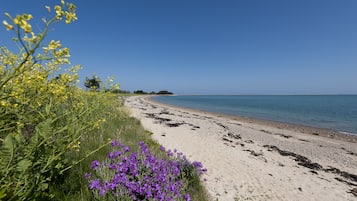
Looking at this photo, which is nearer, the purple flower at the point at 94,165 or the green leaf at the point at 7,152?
the green leaf at the point at 7,152

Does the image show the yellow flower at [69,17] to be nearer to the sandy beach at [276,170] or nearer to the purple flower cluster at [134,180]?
the purple flower cluster at [134,180]

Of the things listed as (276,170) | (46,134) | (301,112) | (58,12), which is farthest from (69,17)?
(301,112)

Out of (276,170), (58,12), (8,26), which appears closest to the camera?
(8,26)

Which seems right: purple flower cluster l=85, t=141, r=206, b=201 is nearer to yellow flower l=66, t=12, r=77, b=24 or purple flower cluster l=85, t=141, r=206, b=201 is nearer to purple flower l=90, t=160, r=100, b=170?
purple flower l=90, t=160, r=100, b=170

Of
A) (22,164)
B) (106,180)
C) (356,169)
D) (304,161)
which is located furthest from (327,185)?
(22,164)

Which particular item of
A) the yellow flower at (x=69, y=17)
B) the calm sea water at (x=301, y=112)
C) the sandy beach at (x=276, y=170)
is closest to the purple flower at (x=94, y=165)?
the sandy beach at (x=276, y=170)

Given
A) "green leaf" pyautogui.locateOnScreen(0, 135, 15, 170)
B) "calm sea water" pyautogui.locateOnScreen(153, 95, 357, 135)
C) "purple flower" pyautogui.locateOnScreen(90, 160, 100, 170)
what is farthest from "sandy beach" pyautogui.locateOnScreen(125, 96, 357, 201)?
"calm sea water" pyautogui.locateOnScreen(153, 95, 357, 135)

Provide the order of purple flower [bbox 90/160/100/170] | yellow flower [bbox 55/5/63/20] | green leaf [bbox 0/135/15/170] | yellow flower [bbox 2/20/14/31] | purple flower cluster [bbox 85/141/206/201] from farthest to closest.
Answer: purple flower [bbox 90/160/100/170] < purple flower cluster [bbox 85/141/206/201] < green leaf [bbox 0/135/15/170] < yellow flower [bbox 55/5/63/20] < yellow flower [bbox 2/20/14/31]

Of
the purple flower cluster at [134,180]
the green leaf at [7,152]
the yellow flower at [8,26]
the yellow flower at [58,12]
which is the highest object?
the yellow flower at [58,12]

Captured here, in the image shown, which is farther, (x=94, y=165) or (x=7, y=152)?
(x=94, y=165)

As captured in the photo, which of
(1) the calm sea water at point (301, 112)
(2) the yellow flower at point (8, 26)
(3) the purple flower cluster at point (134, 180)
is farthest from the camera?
(1) the calm sea water at point (301, 112)

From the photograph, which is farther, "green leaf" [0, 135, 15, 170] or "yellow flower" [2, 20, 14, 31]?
"green leaf" [0, 135, 15, 170]

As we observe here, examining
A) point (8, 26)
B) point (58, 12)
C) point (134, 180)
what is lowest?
point (134, 180)

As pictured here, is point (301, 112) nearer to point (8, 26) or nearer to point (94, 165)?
point (94, 165)
